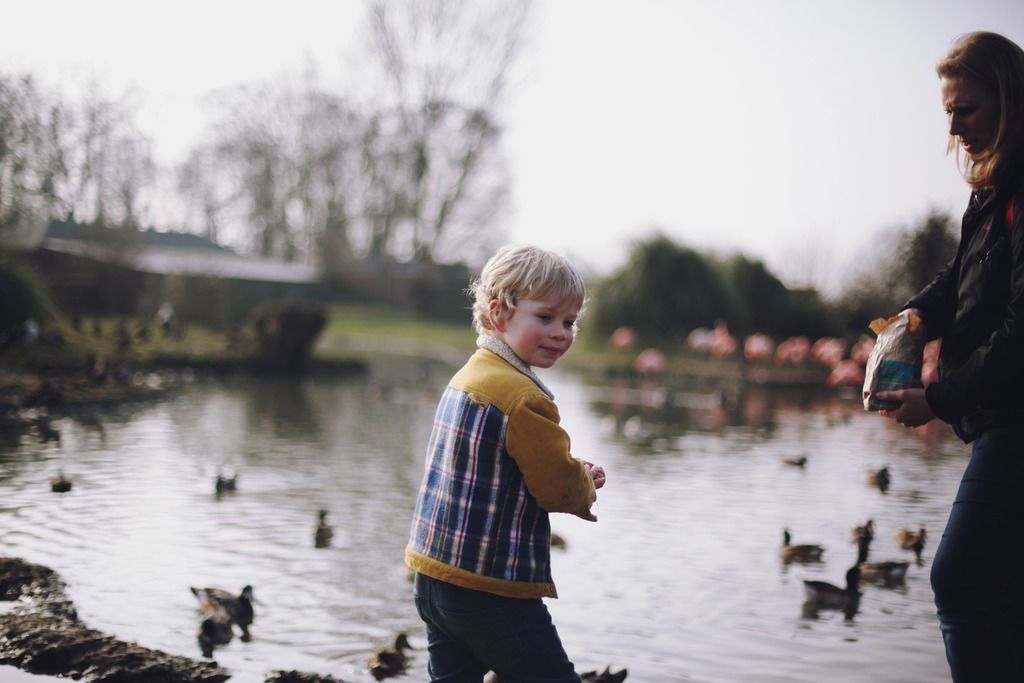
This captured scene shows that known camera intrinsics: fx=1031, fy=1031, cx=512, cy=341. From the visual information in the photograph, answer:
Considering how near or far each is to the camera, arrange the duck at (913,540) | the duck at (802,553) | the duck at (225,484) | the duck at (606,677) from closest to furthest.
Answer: the duck at (606,677) → the duck at (802,553) → the duck at (913,540) → the duck at (225,484)

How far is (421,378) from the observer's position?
1911 cm

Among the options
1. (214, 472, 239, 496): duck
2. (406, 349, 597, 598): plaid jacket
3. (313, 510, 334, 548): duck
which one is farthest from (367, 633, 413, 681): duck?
(214, 472, 239, 496): duck

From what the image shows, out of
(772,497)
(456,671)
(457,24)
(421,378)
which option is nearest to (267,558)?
(456,671)

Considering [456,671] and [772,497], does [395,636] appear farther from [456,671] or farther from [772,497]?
[772,497]

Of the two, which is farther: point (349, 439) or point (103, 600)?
point (349, 439)

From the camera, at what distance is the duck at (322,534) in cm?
577

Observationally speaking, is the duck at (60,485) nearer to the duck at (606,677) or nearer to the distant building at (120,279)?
the duck at (606,677)

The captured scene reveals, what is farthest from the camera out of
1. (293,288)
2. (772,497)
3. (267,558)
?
(293,288)

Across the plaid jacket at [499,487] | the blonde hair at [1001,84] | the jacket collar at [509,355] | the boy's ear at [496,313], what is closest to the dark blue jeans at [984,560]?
the blonde hair at [1001,84]

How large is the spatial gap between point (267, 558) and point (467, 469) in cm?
322

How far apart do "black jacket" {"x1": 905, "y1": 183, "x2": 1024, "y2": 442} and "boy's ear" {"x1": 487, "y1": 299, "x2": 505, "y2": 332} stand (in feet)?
3.60

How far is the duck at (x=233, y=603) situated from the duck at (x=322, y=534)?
4.66 feet

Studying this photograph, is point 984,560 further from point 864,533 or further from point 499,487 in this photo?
point 864,533

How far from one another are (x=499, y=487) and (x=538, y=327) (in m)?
0.41
